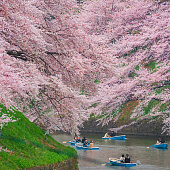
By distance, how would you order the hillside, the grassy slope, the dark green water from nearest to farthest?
the hillside, the grassy slope, the dark green water

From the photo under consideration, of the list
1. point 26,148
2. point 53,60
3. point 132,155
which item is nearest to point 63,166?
point 26,148

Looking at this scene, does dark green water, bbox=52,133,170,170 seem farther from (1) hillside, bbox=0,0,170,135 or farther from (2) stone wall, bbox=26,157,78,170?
(1) hillside, bbox=0,0,170,135

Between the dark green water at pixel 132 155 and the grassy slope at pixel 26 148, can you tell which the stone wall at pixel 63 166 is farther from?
the dark green water at pixel 132 155

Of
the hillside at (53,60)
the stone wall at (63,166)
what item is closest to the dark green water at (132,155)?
the stone wall at (63,166)

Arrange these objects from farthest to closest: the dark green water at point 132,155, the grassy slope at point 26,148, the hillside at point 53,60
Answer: the dark green water at point 132,155
the grassy slope at point 26,148
the hillside at point 53,60

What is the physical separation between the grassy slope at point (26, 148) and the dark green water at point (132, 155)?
603cm

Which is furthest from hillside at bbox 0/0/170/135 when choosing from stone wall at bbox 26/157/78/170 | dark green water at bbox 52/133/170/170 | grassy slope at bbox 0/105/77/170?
dark green water at bbox 52/133/170/170

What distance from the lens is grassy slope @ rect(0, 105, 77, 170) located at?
12281 mm

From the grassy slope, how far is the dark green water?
6.03m

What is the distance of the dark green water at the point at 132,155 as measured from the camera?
23.9 m

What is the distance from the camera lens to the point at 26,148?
1411 centimetres

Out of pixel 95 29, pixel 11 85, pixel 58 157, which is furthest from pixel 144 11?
pixel 11 85

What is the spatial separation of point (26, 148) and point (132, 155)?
1695 centimetres

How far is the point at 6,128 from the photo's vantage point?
14.9 meters
